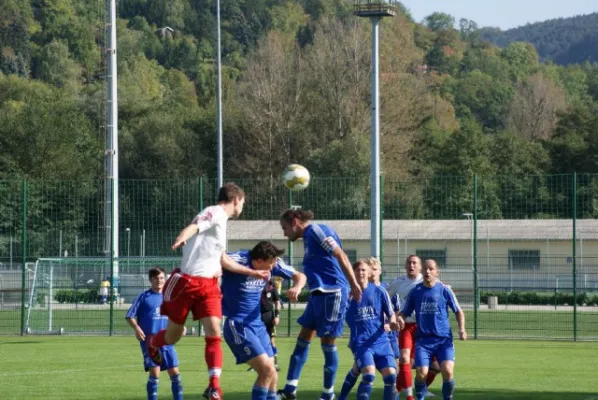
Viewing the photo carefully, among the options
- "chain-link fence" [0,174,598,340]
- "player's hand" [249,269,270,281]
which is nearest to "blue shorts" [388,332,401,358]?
"player's hand" [249,269,270,281]

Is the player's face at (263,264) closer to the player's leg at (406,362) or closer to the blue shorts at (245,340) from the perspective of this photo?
the blue shorts at (245,340)

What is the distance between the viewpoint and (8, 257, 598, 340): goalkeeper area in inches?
1139

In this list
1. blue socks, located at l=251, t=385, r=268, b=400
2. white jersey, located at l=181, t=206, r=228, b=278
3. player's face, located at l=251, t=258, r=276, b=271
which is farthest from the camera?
player's face, located at l=251, t=258, r=276, b=271

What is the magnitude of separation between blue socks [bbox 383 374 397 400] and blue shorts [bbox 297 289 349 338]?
39.3 inches

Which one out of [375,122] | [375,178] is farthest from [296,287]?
[375,122]

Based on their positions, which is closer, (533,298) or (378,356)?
(378,356)

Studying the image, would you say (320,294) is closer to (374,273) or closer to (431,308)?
(374,273)

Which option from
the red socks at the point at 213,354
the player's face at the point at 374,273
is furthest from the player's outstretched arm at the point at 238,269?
the player's face at the point at 374,273

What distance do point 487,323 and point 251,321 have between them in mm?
20842

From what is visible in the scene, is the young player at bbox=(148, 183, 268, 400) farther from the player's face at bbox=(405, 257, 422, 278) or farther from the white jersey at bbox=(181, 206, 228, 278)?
the player's face at bbox=(405, 257, 422, 278)

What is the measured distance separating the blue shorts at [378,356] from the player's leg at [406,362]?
19.6 inches

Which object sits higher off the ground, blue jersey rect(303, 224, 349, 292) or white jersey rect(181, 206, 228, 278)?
white jersey rect(181, 206, 228, 278)

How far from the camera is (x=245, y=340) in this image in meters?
11.4

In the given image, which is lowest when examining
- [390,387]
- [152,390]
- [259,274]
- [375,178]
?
[152,390]
